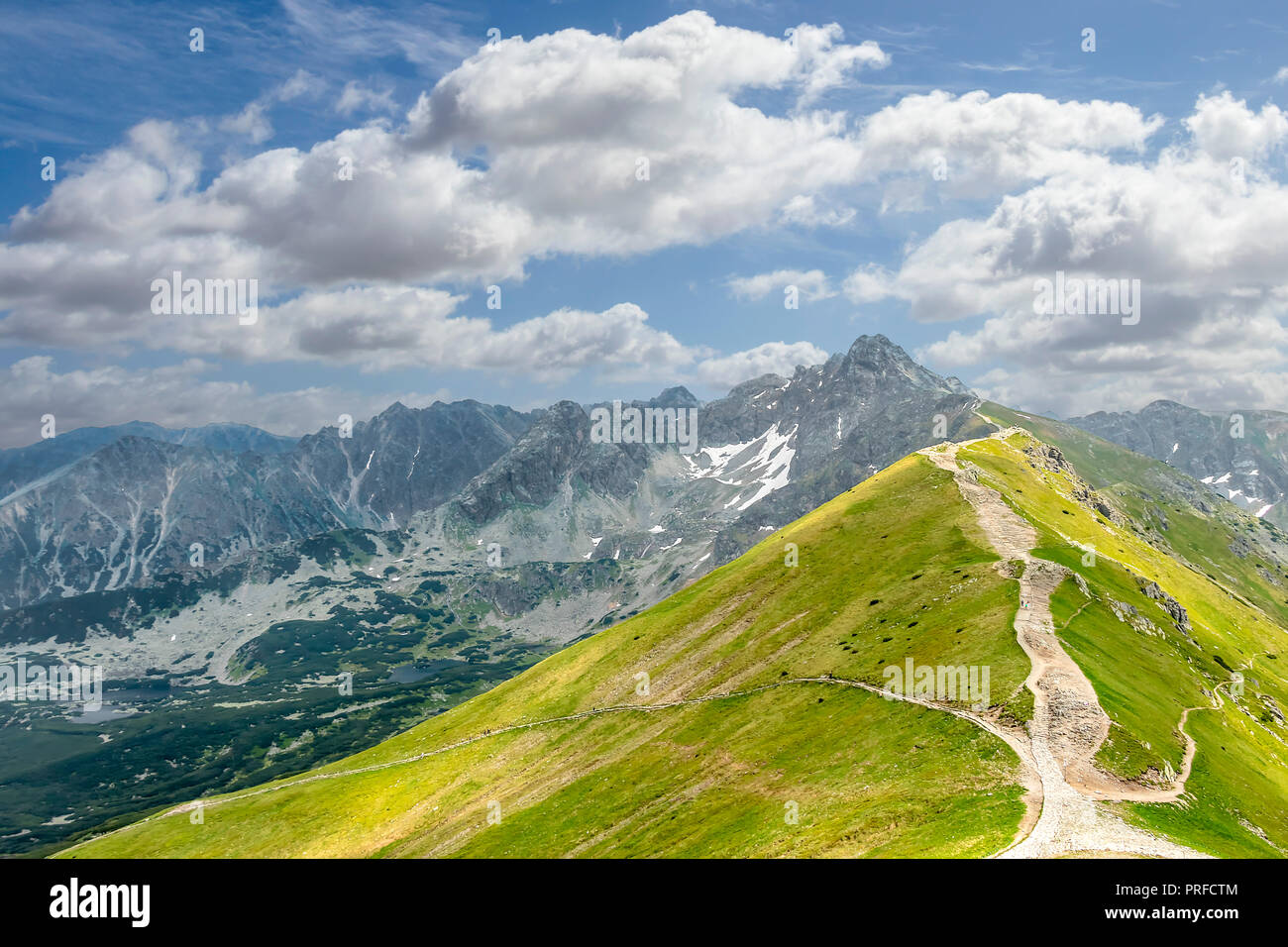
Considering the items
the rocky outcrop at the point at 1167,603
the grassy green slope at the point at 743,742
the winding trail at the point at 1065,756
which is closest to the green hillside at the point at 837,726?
the grassy green slope at the point at 743,742

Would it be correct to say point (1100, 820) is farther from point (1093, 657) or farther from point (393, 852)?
point (393, 852)

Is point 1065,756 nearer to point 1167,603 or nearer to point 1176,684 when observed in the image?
point 1176,684

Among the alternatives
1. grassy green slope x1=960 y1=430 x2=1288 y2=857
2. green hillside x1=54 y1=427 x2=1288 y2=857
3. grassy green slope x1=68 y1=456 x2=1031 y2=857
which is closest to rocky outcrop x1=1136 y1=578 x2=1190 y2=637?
green hillside x1=54 y1=427 x2=1288 y2=857

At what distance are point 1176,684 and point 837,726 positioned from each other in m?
41.6

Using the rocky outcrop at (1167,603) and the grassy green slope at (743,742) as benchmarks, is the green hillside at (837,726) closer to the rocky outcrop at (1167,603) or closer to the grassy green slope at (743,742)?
the grassy green slope at (743,742)

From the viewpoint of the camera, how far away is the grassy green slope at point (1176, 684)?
6500 cm

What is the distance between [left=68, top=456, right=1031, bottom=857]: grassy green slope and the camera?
69875 millimetres

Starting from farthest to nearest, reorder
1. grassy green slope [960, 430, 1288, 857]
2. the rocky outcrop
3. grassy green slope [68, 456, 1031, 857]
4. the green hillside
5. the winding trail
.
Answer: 1. the rocky outcrop
2. grassy green slope [68, 456, 1031, 857]
3. the green hillside
4. grassy green slope [960, 430, 1288, 857]
5. the winding trail

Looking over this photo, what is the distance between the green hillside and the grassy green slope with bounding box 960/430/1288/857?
1.53ft

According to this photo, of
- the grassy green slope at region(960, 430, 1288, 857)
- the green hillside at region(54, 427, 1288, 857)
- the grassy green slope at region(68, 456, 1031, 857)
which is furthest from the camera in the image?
the grassy green slope at region(68, 456, 1031, 857)

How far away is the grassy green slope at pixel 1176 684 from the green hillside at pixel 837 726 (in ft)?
1.53

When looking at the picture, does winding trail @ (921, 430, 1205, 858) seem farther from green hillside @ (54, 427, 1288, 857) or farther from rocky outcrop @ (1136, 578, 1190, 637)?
rocky outcrop @ (1136, 578, 1190, 637)

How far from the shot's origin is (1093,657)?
88500 mm
